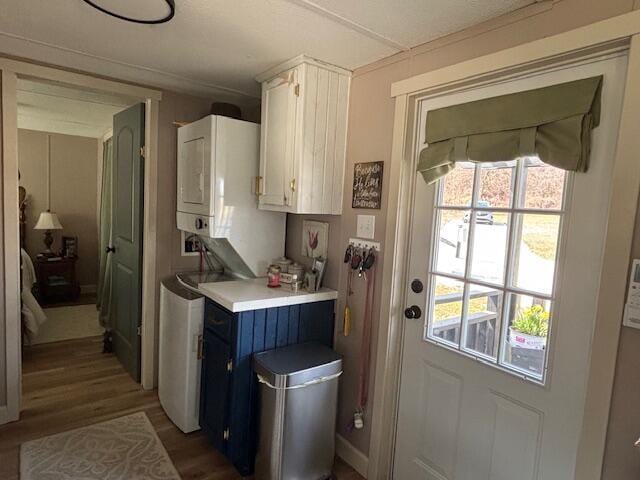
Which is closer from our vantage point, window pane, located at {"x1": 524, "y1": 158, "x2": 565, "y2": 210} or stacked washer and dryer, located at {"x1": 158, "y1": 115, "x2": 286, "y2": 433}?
window pane, located at {"x1": 524, "y1": 158, "x2": 565, "y2": 210}

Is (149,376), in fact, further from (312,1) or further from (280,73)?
(312,1)

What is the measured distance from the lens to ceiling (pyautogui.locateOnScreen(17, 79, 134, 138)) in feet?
9.36

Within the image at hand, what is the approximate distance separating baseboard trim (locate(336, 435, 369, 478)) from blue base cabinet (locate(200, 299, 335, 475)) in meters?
0.50

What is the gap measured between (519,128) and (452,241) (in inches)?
20.4

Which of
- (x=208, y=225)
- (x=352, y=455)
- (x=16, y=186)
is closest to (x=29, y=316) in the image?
(x=16, y=186)

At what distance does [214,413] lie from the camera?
6.87ft

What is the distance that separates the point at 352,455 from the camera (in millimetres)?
2084

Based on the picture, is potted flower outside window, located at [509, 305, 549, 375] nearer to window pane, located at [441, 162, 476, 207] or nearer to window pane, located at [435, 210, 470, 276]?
window pane, located at [435, 210, 470, 276]

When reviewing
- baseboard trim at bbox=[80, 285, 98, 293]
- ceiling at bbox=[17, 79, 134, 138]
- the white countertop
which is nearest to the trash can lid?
the white countertop

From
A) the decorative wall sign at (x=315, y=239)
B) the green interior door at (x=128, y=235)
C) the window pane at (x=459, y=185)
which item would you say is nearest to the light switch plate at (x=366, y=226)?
the decorative wall sign at (x=315, y=239)

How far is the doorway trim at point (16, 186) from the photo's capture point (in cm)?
216

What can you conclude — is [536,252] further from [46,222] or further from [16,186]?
[46,222]

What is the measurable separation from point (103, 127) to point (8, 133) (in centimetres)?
252

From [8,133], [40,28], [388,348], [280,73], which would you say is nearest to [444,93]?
[280,73]
